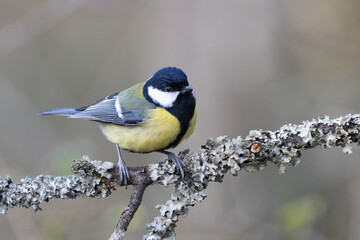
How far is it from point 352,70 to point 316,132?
2082 mm

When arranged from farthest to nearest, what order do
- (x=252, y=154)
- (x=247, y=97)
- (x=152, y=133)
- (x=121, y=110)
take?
(x=247, y=97), (x=121, y=110), (x=152, y=133), (x=252, y=154)

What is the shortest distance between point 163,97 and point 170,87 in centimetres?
9

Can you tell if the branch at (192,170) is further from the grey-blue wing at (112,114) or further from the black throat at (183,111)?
the grey-blue wing at (112,114)

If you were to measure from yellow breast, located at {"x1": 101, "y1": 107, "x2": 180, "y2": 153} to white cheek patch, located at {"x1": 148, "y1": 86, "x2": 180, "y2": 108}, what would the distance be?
0.05m

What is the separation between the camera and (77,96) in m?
4.98

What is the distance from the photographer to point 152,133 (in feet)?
7.70

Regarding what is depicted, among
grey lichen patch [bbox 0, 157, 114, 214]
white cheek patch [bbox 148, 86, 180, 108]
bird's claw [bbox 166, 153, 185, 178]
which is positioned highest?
white cheek patch [bbox 148, 86, 180, 108]

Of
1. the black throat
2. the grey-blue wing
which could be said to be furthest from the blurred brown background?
the black throat

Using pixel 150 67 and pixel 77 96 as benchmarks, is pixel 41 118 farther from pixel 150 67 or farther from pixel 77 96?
pixel 150 67

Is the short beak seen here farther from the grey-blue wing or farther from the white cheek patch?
the grey-blue wing

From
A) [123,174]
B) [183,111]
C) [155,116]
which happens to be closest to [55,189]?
[123,174]

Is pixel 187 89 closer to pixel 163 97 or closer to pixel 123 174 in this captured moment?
pixel 163 97

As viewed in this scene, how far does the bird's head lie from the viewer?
2438mm

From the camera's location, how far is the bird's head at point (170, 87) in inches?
96.0
